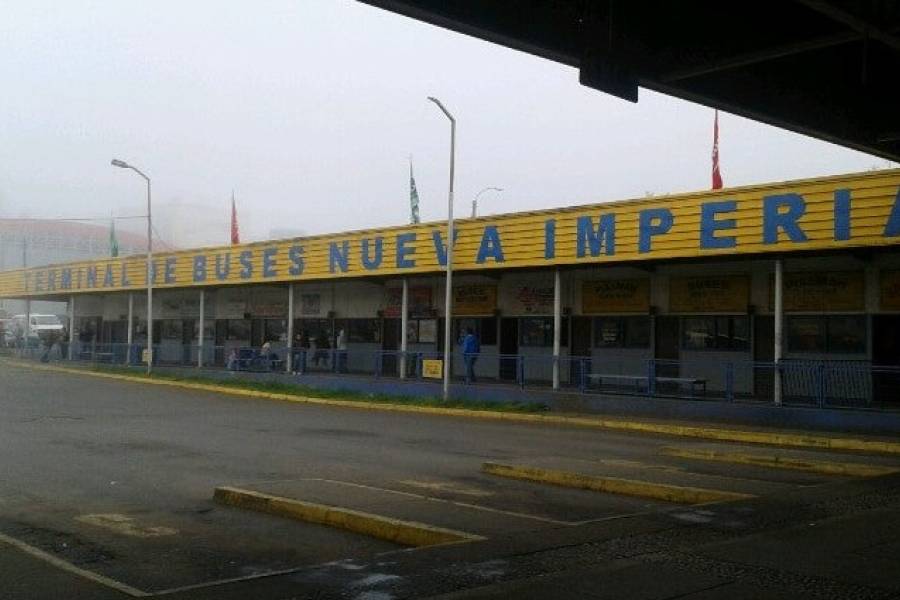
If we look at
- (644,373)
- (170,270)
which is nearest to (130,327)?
(170,270)

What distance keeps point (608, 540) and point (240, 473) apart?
6713 millimetres

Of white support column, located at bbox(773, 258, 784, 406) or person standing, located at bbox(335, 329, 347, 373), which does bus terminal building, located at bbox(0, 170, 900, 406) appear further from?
person standing, located at bbox(335, 329, 347, 373)

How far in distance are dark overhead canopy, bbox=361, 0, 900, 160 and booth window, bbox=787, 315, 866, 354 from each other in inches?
352

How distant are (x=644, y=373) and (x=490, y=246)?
229 inches

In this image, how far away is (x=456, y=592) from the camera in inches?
232

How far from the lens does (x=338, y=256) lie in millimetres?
31703

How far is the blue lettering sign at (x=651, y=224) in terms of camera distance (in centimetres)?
2266

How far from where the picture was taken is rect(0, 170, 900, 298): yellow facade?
19641 mm

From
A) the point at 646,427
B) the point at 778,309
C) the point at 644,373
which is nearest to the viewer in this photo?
the point at 646,427

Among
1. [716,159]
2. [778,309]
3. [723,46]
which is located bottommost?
[778,309]

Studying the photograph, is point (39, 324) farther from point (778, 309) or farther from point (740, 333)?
point (778, 309)

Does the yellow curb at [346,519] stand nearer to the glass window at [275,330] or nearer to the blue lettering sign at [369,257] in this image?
the blue lettering sign at [369,257]

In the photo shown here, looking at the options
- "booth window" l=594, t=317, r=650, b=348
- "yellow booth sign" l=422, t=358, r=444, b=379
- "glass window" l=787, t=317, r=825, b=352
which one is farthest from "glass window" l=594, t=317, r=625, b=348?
"glass window" l=787, t=317, r=825, b=352

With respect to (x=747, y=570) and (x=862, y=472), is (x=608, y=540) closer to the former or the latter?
(x=747, y=570)
